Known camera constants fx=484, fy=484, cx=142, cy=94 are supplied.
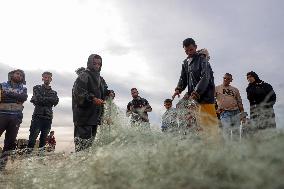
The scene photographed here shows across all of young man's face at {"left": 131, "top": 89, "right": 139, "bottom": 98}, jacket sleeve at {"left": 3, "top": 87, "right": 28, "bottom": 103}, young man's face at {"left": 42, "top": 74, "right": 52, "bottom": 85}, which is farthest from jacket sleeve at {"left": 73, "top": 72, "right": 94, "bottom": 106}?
young man's face at {"left": 131, "top": 89, "right": 139, "bottom": 98}

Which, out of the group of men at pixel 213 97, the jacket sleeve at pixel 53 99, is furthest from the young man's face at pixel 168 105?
the jacket sleeve at pixel 53 99

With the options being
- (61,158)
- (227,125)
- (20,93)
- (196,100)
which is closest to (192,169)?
(227,125)

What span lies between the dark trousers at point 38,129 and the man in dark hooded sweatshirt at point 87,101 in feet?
10.9

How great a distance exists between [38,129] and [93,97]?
397 cm

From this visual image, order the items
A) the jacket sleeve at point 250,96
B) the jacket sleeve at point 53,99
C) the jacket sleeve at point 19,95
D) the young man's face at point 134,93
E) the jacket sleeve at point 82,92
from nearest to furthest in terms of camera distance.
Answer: the jacket sleeve at point 82,92 < the jacket sleeve at point 19,95 < the jacket sleeve at point 250,96 < the jacket sleeve at point 53,99 < the young man's face at point 134,93

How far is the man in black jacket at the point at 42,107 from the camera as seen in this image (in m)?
11.6

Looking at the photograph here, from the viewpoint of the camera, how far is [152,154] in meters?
3.11

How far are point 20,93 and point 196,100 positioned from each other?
4211 mm

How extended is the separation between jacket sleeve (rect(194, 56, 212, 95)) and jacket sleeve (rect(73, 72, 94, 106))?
1873 mm

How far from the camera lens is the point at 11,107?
32.3ft

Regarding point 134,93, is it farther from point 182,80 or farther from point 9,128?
point 182,80

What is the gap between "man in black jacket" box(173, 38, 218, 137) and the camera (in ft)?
24.3

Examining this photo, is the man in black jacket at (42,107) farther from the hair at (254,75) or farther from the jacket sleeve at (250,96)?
the hair at (254,75)

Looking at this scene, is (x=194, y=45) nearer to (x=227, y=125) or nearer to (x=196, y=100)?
(x=196, y=100)
